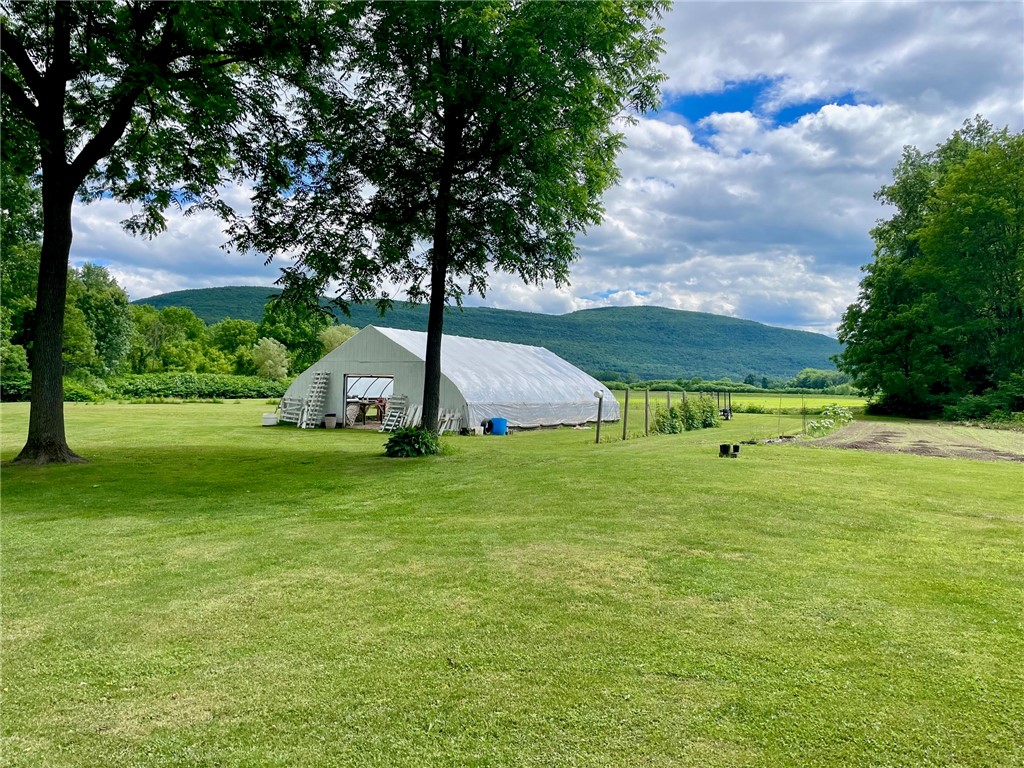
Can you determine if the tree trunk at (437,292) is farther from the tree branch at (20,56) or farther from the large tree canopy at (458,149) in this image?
the tree branch at (20,56)

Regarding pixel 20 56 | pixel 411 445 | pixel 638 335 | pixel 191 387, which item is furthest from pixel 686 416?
pixel 638 335

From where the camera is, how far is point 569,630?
357cm

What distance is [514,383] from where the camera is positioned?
22.6 m

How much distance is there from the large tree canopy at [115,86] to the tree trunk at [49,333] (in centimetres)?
2

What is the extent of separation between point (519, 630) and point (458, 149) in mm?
12015

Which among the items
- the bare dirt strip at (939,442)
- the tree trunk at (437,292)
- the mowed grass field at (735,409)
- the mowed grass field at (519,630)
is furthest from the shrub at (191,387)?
the bare dirt strip at (939,442)

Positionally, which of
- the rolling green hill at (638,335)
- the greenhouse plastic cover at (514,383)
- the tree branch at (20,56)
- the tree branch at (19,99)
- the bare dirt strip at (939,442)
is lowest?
the bare dirt strip at (939,442)

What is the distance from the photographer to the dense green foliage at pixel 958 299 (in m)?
27.9

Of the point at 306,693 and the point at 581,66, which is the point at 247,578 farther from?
the point at 581,66

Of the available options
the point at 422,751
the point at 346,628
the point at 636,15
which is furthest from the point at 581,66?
the point at 422,751

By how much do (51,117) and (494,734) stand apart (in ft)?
44.9

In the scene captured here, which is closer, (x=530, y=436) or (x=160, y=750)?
(x=160, y=750)

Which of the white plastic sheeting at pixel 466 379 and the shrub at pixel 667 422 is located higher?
the white plastic sheeting at pixel 466 379

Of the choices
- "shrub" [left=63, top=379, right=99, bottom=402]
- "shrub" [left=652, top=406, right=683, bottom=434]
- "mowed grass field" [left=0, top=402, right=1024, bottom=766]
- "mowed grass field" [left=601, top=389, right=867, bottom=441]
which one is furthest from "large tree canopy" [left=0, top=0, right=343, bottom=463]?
"shrub" [left=63, top=379, right=99, bottom=402]
